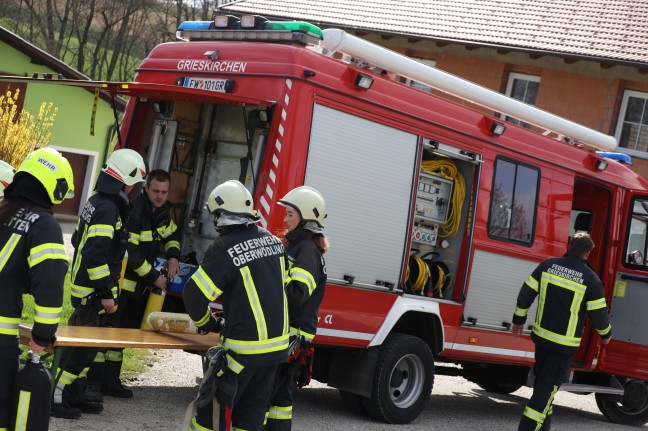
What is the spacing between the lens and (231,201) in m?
5.62

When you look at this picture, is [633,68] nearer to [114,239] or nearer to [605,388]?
[605,388]

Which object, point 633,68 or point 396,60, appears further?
point 633,68

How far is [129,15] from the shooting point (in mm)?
43719

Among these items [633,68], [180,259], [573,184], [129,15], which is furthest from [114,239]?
[129,15]

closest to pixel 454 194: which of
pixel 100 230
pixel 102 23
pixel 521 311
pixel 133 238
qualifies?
pixel 521 311

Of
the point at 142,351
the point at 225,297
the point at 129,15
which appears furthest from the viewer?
the point at 129,15

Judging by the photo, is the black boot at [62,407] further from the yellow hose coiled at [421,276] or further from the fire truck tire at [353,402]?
the yellow hose coiled at [421,276]

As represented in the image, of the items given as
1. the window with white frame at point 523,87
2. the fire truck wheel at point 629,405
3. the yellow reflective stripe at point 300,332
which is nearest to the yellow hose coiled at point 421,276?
the yellow reflective stripe at point 300,332

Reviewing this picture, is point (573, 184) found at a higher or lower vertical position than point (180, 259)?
higher

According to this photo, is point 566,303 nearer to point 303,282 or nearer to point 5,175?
point 303,282

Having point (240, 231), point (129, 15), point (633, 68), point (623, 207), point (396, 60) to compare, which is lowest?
point (240, 231)

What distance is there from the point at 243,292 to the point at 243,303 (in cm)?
6

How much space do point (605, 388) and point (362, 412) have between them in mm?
3403

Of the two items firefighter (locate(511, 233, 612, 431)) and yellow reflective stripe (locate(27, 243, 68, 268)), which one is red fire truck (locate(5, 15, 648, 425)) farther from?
yellow reflective stripe (locate(27, 243, 68, 268))
